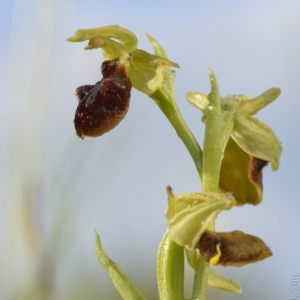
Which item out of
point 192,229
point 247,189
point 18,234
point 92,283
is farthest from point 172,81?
point 92,283

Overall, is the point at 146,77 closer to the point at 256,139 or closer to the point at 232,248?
the point at 256,139

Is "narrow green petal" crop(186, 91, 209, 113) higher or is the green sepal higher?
the green sepal

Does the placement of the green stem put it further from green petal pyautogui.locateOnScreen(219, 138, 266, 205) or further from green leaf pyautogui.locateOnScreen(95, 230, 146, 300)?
green petal pyautogui.locateOnScreen(219, 138, 266, 205)

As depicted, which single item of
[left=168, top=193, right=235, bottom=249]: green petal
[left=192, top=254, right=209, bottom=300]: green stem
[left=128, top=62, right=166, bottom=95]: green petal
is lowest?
[left=192, top=254, right=209, bottom=300]: green stem

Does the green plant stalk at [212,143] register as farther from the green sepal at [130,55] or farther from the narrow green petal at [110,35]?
the narrow green petal at [110,35]

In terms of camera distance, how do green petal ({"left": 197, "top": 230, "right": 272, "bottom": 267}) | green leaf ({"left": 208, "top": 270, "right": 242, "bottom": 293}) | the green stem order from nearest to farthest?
green petal ({"left": 197, "top": 230, "right": 272, "bottom": 267}) → the green stem → green leaf ({"left": 208, "top": 270, "right": 242, "bottom": 293})

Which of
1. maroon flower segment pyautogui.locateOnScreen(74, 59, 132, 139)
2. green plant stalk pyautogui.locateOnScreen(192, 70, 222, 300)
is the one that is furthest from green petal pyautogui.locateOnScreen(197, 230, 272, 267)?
maroon flower segment pyautogui.locateOnScreen(74, 59, 132, 139)
